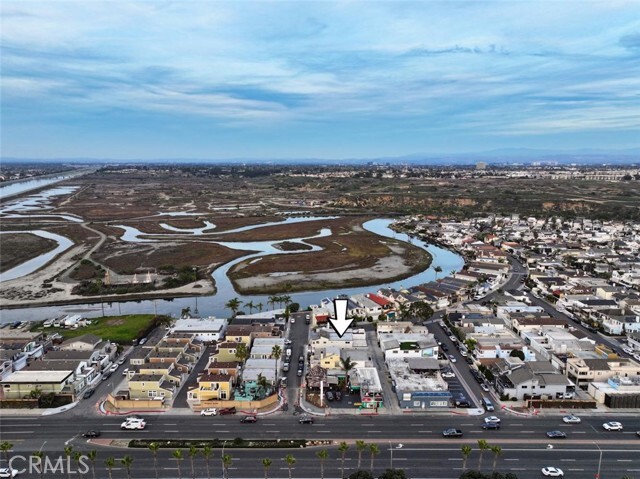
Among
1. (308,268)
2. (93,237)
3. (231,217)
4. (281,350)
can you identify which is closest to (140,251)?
(93,237)

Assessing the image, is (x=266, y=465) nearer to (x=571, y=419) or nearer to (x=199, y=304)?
(x=571, y=419)

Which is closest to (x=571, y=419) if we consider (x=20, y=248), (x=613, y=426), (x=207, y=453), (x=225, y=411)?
(x=613, y=426)

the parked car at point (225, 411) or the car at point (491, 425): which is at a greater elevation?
the car at point (491, 425)

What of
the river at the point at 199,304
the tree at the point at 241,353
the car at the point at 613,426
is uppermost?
the tree at the point at 241,353

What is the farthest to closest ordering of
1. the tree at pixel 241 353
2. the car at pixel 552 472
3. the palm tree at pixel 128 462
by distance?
the tree at pixel 241 353, the car at pixel 552 472, the palm tree at pixel 128 462

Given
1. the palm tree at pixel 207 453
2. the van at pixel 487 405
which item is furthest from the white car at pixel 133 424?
the van at pixel 487 405

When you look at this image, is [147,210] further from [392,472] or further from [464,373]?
[392,472]

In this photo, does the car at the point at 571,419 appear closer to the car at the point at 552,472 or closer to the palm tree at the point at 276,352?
the car at the point at 552,472
